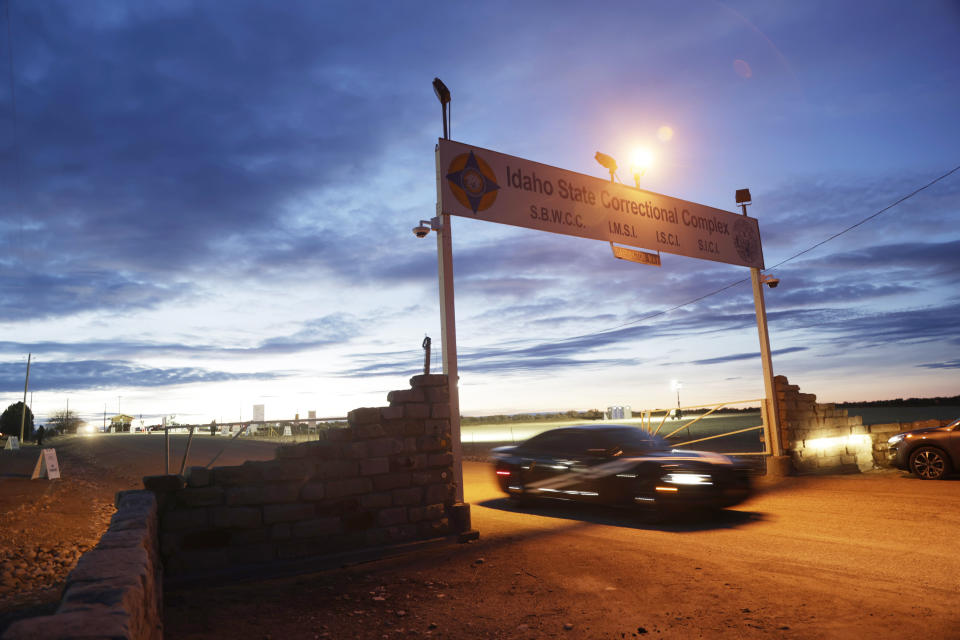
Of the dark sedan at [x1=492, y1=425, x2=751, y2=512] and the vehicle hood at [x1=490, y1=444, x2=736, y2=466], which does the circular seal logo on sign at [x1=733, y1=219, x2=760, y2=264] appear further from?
the vehicle hood at [x1=490, y1=444, x2=736, y2=466]

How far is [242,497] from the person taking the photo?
244 inches

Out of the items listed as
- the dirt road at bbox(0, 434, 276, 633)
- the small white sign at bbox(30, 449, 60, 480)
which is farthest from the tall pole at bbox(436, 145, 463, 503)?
the small white sign at bbox(30, 449, 60, 480)

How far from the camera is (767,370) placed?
13922 millimetres

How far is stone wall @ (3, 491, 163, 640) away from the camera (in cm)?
210

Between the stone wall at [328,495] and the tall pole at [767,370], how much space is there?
31.1 feet

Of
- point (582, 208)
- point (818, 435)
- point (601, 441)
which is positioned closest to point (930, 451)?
point (818, 435)

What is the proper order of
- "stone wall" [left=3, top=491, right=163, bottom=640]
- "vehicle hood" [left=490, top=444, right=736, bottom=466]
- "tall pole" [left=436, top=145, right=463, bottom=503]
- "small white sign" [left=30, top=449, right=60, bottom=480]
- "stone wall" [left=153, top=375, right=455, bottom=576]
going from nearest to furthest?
"stone wall" [left=3, top=491, right=163, bottom=640]
"stone wall" [left=153, top=375, right=455, bottom=576]
"tall pole" [left=436, top=145, right=463, bottom=503]
"vehicle hood" [left=490, top=444, right=736, bottom=466]
"small white sign" [left=30, top=449, right=60, bottom=480]

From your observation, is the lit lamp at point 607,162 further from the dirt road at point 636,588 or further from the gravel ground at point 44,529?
the gravel ground at point 44,529

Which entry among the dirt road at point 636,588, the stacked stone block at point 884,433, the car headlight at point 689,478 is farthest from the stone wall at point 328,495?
the stacked stone block at point 884,433

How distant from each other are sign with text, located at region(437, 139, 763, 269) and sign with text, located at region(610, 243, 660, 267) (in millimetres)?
181

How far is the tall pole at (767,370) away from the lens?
44.7 feet

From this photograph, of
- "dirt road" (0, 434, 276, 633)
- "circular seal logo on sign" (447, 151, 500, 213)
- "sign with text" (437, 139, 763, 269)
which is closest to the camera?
"dirt road" (0, 434, 276, 633)

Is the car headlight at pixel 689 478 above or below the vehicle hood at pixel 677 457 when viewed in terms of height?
below

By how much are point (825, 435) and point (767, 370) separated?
2497 millimetres
